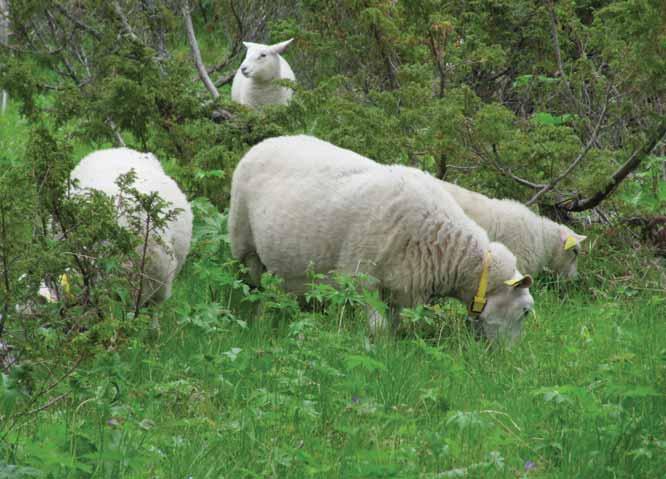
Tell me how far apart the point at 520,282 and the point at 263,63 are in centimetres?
625

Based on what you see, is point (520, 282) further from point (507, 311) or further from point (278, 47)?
point (278, 47)

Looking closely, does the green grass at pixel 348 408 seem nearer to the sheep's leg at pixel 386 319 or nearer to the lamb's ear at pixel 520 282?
the sheep's leg at pixel 386 319

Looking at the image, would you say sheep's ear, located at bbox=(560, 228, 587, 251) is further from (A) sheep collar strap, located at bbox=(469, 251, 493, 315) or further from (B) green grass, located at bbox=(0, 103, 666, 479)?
(A) sheep collar strap, located at bbox=(469, 251, 493, 315)

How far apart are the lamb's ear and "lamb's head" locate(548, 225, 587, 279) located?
1.63 meters

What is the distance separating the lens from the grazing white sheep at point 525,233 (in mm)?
7316

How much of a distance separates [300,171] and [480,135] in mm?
1541

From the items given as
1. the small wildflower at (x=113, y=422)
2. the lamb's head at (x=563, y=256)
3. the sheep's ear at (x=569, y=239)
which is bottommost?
the lamb's head at (x=563, y=256)

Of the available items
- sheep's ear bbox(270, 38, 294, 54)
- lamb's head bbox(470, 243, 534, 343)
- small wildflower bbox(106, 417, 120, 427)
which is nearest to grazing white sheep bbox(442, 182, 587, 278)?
lamb's head bbox(470, 243, 534, 343)

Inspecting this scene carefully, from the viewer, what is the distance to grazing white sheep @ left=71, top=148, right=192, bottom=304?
5.89 metres

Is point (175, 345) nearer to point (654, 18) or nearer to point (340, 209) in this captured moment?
point (340, 209)

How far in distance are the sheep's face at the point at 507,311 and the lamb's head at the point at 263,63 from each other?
5943 mm

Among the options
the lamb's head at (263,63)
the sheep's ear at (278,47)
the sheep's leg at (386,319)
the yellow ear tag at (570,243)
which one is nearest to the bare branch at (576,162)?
the yellow ear tag at (570,243)

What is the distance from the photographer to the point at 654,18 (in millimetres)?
6023

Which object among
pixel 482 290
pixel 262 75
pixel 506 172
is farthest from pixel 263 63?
pixel 482 290
